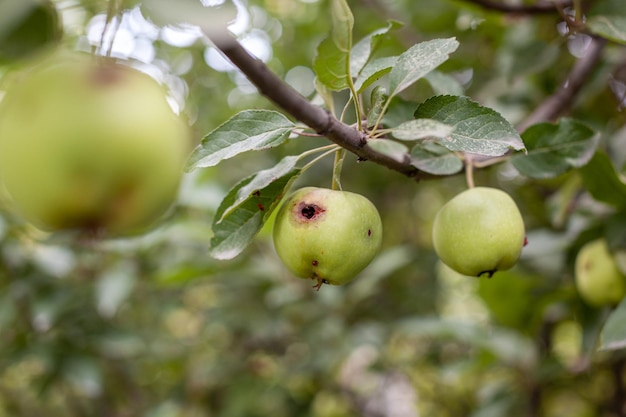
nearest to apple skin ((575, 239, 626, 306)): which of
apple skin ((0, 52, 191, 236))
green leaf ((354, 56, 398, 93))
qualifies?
green leaf ((354, 56, 398, 93))

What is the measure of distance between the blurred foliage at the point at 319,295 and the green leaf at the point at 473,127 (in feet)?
1.70

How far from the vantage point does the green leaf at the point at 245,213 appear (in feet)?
2.36

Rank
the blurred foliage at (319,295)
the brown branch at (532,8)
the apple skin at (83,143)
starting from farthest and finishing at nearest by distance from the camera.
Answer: the blurred foliage at (319,295), the brown branch at (532,8), the apple skin at (83,143)

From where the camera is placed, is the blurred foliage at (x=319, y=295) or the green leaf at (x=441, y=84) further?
the blurred foliage at (x=319, y=295)

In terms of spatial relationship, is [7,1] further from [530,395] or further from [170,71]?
[170,71]

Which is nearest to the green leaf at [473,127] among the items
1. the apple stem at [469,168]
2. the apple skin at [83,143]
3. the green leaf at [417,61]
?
the green leaf at [417,61]

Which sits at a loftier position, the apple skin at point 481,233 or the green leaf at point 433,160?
the green leaf at point 433,160

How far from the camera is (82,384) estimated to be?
166 centimetres

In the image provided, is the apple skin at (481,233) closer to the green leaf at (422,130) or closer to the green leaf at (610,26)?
the green leaf at (422,130)

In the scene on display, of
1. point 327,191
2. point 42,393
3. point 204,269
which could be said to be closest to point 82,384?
point 42,393

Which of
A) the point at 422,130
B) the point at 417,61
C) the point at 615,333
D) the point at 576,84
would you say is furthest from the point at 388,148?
the point at 576,84

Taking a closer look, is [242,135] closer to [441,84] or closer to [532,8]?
[441,84]

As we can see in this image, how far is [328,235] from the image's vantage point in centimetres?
66

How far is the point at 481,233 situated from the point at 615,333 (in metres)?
0.32
